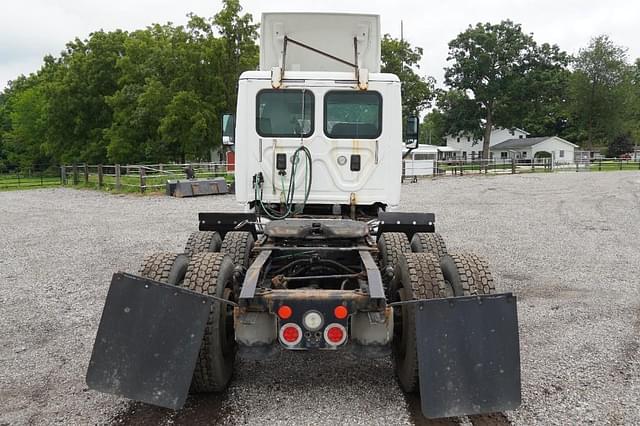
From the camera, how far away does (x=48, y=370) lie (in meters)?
4.38

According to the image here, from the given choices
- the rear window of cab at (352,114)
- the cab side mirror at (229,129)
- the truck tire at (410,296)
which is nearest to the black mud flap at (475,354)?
the truck tire at (410,296)

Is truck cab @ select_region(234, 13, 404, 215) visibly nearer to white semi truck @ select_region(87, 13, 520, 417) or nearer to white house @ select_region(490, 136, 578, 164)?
white semi truck @ select_region(87, 13, 520, 417)

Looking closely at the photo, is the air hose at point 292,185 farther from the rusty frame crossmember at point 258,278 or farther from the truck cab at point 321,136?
the rusty frame crossmember at point 258,278

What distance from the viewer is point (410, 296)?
12.2ft

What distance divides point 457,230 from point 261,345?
359 inches

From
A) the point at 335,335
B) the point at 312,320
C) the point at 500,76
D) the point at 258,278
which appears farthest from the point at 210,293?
the point at 500,76

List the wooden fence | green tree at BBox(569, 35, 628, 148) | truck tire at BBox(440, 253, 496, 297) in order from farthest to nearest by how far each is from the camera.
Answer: green tree at BBox(569, 35, 628, 148) → the wooden fence → truck tire at BBox(440, 253, 496, 297)

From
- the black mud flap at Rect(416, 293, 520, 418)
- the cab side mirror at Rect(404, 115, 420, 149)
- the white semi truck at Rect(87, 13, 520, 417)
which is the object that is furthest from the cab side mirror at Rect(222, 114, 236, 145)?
the black mud flap at Rect(416, 293, 520, 418)

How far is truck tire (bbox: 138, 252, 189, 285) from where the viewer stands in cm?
397

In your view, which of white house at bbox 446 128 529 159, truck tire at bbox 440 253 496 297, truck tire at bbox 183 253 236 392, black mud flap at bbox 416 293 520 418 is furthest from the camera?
white house at bbox 446 128 529 159

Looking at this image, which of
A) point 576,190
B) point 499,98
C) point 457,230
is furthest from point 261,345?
point 499,98

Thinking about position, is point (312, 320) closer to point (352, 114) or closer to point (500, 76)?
point (352, 114)

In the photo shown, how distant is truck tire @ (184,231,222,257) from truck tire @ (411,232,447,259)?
2.08m

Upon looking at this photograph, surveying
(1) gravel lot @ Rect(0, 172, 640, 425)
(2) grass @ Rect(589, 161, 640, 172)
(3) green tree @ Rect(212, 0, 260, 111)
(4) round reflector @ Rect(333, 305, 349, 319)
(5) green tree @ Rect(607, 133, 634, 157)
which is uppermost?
(3) green tree @ Rect(212, 0, 260, 111)
